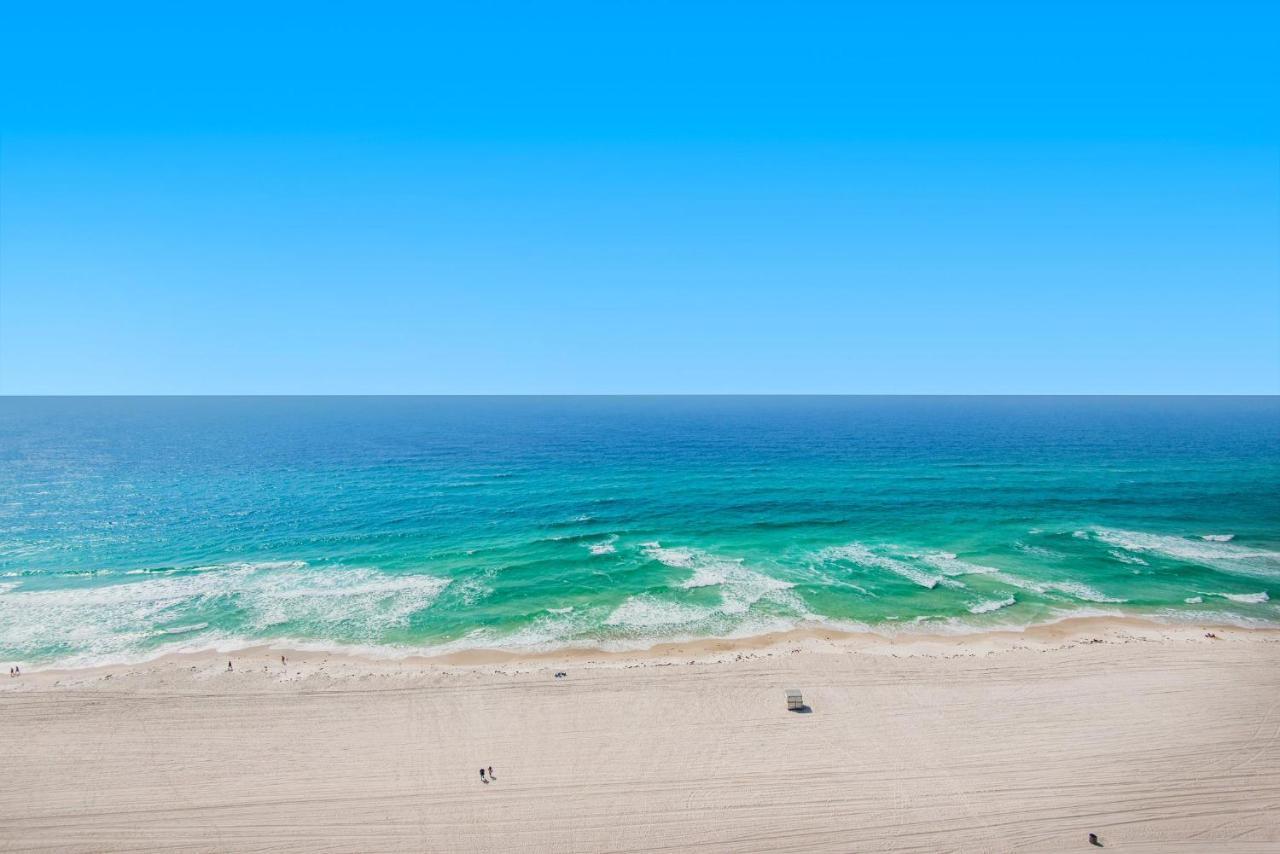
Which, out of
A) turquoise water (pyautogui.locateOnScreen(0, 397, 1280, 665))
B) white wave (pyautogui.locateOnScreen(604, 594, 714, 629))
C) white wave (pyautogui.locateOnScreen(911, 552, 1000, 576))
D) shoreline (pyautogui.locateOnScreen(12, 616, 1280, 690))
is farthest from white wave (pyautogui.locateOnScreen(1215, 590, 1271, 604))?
white wave (pyautogui.locateOnScreen(604, 594, 714, 629))

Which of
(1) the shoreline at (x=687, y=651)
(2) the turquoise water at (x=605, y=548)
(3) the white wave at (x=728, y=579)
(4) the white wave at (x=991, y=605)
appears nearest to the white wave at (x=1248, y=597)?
(2) the turquoise water at (x=605, y=548)

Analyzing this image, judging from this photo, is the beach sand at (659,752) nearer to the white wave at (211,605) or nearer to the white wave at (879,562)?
the white wave at (211,605)

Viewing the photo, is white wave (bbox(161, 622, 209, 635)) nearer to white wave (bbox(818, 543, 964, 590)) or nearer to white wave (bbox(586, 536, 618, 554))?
white wave (bbox(586, 536, 618, 554))

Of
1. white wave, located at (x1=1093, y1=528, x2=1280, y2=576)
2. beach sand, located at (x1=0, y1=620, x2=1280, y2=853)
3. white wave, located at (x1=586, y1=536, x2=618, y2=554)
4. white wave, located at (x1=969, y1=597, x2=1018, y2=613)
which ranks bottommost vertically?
beach sand, located at (x1=0, y1=620, x2=1280, y2=853)

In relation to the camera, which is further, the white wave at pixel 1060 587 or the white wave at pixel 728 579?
the white wave at pixel 1060 587

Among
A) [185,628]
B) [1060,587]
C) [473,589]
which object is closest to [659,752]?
[473,589]
